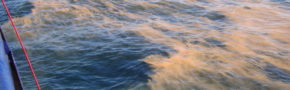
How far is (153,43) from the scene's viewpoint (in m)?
7.69

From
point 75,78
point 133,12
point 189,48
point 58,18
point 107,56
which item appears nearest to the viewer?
point 75,78

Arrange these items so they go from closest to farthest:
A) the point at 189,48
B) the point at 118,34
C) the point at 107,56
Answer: the point at 107,56 → the point at 189,48 → the point at 118,34

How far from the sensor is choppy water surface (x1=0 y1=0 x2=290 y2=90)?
6.05 meters

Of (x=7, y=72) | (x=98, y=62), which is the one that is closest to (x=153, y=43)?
(x=98, y=62)

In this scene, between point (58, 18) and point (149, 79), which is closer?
point (149, 79)

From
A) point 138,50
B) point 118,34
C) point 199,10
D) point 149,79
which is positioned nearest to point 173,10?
point 199,10

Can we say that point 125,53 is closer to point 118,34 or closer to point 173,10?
point 118,34

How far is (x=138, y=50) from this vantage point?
7277 mm

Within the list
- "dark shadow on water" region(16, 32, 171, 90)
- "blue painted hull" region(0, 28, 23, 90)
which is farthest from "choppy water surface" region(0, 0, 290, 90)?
"blue painted hull" region(0, 28, 23, 90)

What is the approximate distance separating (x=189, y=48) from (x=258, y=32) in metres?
2.19

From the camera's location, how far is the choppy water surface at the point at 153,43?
6.05 m

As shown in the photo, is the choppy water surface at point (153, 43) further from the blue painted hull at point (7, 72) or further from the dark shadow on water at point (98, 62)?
the blue painted hull at point (7, 72)

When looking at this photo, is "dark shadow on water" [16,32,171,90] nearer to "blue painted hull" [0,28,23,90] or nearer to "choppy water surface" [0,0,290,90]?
"choppy water surface" [0,0,290,90]

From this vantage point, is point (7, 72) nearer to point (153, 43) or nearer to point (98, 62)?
point (98, 62)
